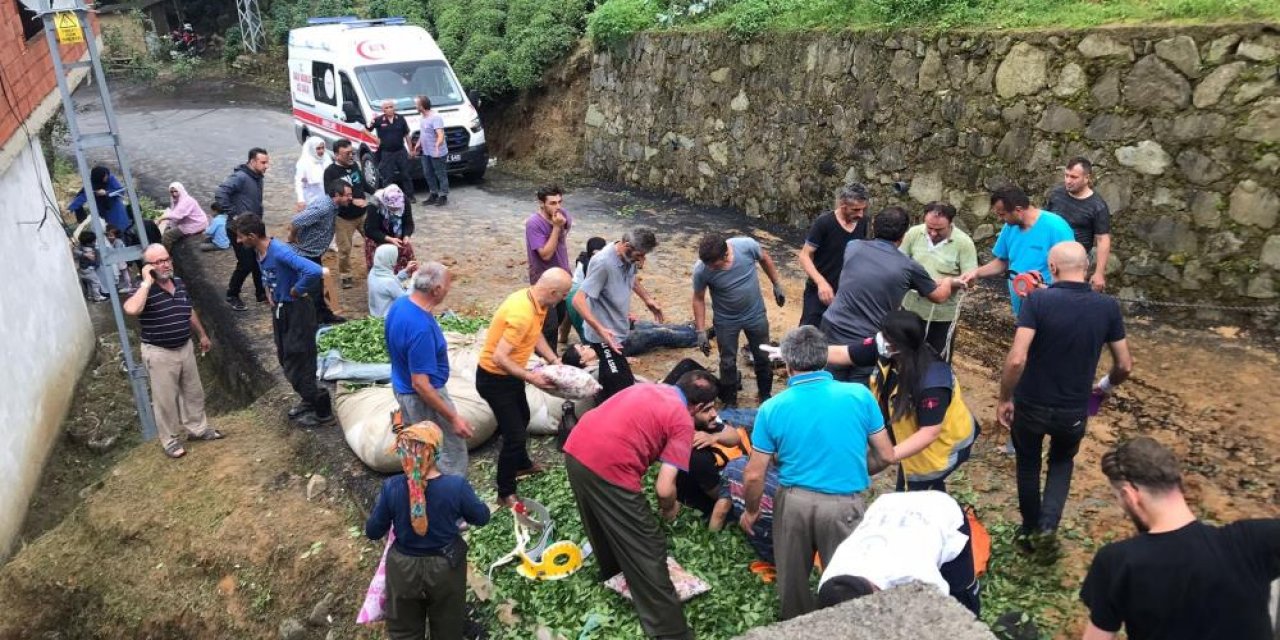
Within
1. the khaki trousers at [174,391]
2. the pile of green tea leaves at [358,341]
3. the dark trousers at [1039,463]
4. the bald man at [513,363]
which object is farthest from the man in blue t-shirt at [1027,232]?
the khaki trousers at [174,391]

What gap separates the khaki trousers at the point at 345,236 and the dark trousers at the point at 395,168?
128 inches

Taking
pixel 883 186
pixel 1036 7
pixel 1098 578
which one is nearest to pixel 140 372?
pixel 1098 578

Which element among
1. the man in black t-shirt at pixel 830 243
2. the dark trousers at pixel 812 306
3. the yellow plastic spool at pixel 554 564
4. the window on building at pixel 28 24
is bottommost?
the yellow plastic spool at pixel 554 564

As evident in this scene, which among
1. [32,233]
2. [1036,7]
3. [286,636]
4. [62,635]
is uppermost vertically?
[1036,7]

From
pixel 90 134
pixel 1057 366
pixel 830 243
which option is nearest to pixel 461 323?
pixel 90 134

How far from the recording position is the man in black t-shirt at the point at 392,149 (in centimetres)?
1286

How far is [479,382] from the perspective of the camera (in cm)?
531

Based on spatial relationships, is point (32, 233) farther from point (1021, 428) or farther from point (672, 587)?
point (1021, 428)

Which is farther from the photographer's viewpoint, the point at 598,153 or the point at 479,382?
the point at 598,153

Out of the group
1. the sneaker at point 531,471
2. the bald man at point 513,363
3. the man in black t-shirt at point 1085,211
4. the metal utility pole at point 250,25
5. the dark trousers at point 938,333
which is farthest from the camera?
the metal utility pole at point 250,25

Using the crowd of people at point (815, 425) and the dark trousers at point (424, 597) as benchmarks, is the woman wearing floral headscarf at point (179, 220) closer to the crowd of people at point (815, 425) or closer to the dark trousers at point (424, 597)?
the crowd of people at point (815, 425)

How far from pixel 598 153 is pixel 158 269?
33.3ft

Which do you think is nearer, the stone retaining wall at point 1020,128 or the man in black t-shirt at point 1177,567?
the man in black t-shirt at point 1177,567

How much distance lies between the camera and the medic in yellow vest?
4023 millimetres
